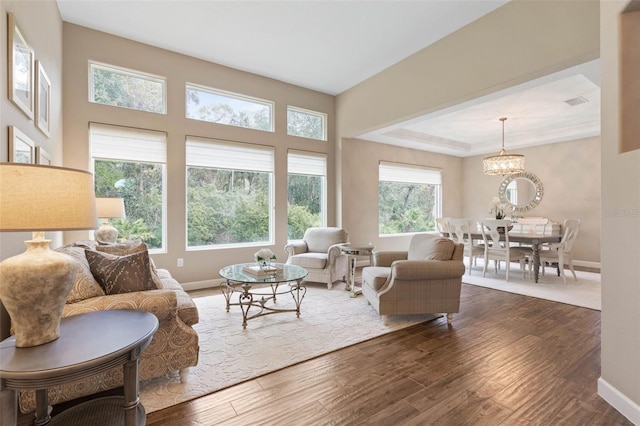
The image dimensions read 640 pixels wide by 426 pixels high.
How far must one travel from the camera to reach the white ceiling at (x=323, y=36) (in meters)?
3.33

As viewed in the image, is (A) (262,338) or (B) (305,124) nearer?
(A) (262,338)

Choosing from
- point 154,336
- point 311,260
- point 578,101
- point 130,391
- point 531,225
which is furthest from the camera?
point 531,225

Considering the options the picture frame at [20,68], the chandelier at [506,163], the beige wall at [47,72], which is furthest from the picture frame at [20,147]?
the chandelier at [506,163]

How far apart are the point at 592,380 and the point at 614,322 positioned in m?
0.56

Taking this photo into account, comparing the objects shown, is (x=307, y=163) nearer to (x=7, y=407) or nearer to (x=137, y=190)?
(x=137, y=190)

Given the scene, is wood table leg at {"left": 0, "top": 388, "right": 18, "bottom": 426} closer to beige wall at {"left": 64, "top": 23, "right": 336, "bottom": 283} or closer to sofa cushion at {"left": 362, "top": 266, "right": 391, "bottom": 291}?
sofa cushion at {"left": 362, "top": 266, "right": 391, "bottom": 291}

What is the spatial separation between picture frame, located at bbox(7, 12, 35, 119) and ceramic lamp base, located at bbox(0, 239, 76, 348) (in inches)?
51.4

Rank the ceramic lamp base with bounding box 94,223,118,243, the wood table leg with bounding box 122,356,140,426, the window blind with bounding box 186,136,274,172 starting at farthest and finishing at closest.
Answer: the window blind with bounding box 186,136,274,172, the ceramic lamp base with bounding box 94,223,118,243, the wood table leg with bounding box 122,356,140,426

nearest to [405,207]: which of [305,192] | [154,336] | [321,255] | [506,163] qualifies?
[506,163]

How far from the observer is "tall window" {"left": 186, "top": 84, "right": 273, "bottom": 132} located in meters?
Result: 4.58

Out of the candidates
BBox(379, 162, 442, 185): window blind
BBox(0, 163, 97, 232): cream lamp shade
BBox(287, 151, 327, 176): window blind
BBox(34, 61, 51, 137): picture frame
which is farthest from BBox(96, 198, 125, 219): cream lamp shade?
BBox(379, 162, 442, 185): window blind

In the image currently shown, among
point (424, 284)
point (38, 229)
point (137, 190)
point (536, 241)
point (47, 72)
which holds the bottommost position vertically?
point (424, 284)

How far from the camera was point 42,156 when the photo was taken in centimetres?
258

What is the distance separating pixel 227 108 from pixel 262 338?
3698 mm
